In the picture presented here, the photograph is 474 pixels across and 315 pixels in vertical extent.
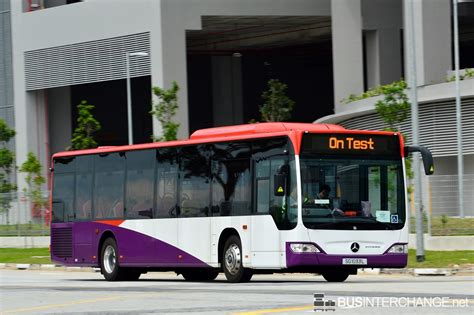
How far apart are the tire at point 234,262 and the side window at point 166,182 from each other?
87.9 inches

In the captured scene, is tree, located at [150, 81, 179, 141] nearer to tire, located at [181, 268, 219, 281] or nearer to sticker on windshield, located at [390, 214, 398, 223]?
tire, located at [181, 268, 219, 281]

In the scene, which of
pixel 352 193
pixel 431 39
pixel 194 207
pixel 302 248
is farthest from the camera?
pixel 431 39

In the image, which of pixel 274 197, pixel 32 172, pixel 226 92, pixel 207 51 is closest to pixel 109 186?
pixel 274 197

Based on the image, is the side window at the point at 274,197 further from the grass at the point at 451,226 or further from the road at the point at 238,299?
the grass at the point at 451,226

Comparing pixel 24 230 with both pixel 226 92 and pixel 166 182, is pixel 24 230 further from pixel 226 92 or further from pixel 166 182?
pixel 226 92

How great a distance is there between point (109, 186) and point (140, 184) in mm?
1339

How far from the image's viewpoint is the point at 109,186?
2903cm

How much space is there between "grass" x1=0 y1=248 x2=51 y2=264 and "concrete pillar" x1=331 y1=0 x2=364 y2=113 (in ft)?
54.5

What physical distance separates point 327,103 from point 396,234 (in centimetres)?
6611

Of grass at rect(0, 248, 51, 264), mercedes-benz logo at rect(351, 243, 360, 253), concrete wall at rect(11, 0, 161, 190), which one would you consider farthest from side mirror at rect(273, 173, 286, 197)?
concrete wall at rect(11, 0, 161, 190)

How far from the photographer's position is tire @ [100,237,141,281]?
28562mm

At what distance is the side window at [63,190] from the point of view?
30.6 metres

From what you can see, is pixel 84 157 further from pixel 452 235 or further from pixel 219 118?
pixel 219 118

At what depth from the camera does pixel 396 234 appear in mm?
24203
